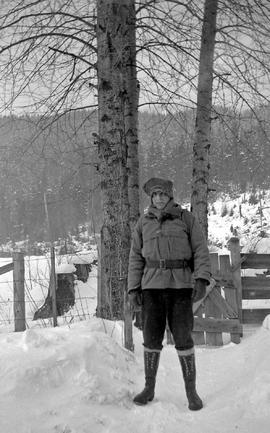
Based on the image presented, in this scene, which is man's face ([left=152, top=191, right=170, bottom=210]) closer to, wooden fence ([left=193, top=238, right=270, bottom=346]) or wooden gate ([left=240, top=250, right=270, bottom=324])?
wooden fence ([left=193, top=238, right=270, bottom=346])

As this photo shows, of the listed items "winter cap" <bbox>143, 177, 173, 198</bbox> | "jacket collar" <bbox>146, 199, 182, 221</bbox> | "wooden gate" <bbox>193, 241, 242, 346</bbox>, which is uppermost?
"winter cap" <bbox>143, 177, 173, 198</bbox>

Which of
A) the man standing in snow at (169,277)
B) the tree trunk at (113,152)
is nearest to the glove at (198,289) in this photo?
the man standing in snow at (169,277)

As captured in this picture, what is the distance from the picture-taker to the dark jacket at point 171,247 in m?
3.61

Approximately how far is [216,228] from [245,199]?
13195mm

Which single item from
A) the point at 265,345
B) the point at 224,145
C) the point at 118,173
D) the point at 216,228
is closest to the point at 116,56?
the point at 118,173

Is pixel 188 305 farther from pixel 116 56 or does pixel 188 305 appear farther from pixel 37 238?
pixel 37 238

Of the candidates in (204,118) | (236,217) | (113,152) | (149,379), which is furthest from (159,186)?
(236,217)

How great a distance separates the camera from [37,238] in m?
70.4

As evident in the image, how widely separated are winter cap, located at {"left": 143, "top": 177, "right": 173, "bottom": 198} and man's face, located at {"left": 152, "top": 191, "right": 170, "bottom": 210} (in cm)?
3

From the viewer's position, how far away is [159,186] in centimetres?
377

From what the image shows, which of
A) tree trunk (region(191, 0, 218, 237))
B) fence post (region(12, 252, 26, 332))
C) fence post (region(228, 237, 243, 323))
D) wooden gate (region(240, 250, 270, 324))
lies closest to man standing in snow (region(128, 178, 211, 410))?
fence post (region(228, 237, 243, 323))

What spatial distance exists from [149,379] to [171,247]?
45.5 inches

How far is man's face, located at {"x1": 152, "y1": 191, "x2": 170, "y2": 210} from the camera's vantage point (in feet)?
12.4

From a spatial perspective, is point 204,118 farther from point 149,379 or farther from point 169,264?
point 149,379
